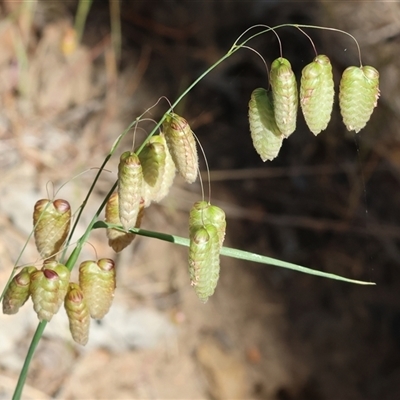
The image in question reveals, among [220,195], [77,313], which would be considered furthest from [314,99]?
[220,195]

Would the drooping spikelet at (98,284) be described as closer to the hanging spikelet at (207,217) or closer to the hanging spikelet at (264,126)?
the hanging spikelet at (207,217)

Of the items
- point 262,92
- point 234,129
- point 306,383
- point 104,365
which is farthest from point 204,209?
point 234,129

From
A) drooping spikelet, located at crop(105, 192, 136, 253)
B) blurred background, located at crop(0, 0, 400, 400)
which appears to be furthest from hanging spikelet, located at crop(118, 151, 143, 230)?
blurred background, located at crop(0, 0, 400, 400)

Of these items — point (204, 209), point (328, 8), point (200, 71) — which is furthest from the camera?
point (200, 71)

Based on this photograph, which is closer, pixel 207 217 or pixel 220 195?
pixel 207 217

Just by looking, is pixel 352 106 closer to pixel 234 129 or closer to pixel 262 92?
pixel 262 92

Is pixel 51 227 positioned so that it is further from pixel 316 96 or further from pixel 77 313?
pixel 316 96
